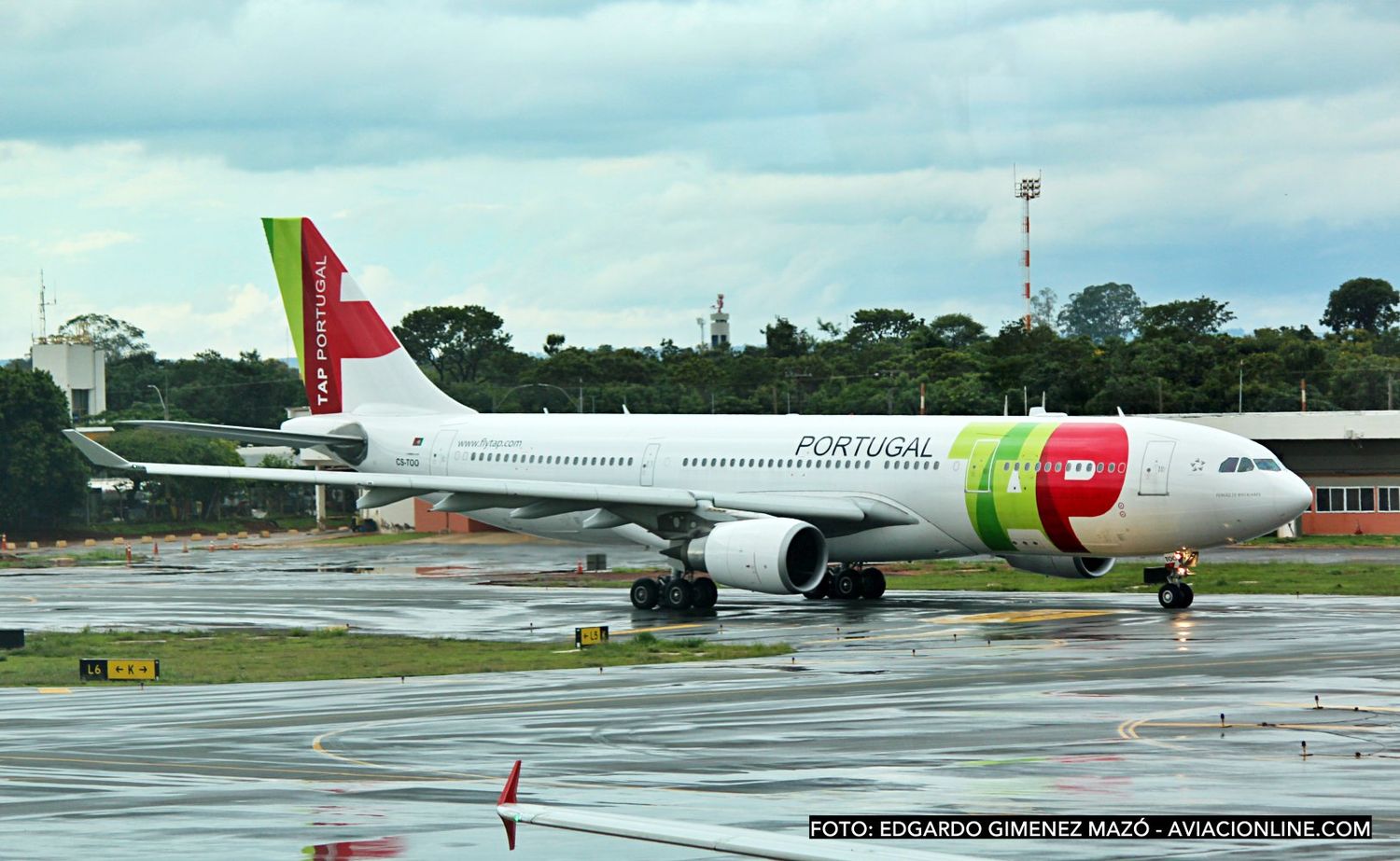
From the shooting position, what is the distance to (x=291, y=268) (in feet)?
181

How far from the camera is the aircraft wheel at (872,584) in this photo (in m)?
45.6

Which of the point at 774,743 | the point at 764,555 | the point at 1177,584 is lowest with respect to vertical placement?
the point at 774,743

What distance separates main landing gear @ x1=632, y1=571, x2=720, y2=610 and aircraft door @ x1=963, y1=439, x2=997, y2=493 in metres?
6.41

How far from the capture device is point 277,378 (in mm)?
168875

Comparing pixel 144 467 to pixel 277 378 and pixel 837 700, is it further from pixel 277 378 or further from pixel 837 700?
pixel 277 378

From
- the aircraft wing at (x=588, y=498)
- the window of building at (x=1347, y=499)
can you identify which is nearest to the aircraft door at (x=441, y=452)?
the aircraft wing at (x=588, y=498)

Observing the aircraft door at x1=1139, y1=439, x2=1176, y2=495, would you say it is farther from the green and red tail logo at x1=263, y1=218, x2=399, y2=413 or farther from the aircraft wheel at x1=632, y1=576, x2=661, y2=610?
the green and red tail logo at x1=263, y1=218, x2=399, y2=413

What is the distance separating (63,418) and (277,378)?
62470 mm

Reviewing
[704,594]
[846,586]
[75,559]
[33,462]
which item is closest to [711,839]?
[704,594]

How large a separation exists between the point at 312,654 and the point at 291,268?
906 inches

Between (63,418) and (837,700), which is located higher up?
(63,418)

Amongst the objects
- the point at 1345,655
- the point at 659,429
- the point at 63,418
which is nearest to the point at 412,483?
the point at 659,429

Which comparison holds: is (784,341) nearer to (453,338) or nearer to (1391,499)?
(453,338)

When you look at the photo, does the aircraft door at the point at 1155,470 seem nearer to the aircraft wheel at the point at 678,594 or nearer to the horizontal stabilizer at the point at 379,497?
the aircraft wheel at the point at 678,594
